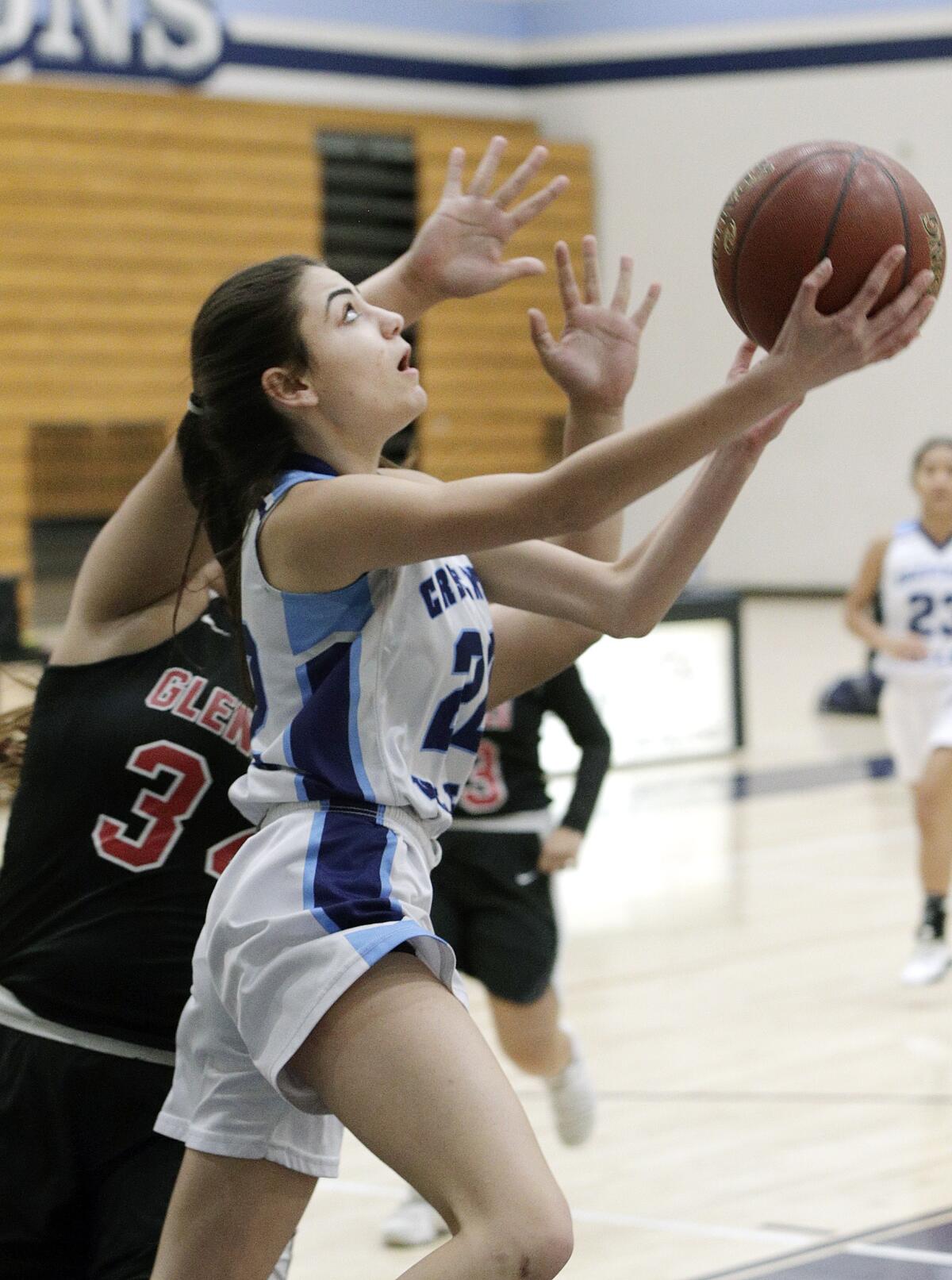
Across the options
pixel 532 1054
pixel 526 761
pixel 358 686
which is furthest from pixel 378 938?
pixel 526 761

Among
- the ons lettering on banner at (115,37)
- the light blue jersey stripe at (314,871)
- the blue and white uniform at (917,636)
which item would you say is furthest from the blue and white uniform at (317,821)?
the ons lettering on banner at (115,37)

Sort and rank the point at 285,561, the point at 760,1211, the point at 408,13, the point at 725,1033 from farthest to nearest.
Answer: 1. the point at 408,13
2. the point at 725,1033
3. the point at 760,1211
4. the point at 285,561

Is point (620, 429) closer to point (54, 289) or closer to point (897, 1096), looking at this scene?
point (897, 1096)

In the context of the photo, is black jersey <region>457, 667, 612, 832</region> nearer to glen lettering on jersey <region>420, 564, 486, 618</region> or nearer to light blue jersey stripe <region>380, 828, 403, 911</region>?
glen lettering on jersey <region>420, 564, 486, 618</region>

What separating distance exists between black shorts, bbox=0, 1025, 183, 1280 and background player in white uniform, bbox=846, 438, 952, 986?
13.6 ft

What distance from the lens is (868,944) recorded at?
6.57 meters

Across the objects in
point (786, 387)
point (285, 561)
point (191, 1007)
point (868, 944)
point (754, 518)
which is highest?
point (786, 387)

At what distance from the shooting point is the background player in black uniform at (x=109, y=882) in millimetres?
2506

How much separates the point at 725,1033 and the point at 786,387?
3774mm

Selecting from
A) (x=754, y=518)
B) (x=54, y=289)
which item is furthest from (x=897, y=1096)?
(x=754, y=518)

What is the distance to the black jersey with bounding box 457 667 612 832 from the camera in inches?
176

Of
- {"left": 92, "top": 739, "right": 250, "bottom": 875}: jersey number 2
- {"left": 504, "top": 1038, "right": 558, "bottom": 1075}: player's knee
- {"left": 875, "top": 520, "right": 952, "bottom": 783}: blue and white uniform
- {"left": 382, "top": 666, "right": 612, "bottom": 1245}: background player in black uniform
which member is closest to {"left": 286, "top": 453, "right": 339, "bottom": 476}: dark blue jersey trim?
{"left": 92, "top": 739, "right": 250, "bottom": 875}: jersey number 2

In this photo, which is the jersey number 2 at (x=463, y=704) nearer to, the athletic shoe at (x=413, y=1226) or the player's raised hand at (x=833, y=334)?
the player's raised hand at (x=833, y=334)

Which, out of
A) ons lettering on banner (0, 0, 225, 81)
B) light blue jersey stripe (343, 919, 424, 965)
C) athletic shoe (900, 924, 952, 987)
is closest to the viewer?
light blue jersey stripe (343, 919, 424, 965)
